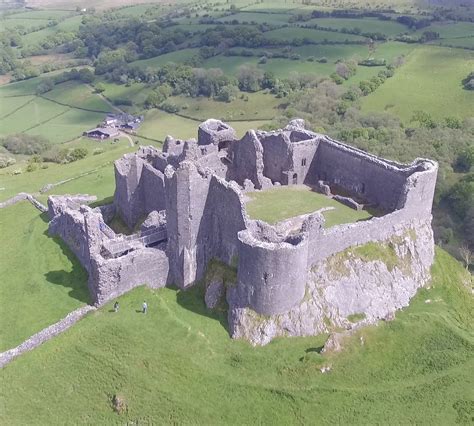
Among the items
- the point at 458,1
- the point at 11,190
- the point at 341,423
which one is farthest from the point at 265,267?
the point at 458,1

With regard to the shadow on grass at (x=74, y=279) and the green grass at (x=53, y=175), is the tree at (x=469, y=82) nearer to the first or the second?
the green grass at (x=53, y=175)

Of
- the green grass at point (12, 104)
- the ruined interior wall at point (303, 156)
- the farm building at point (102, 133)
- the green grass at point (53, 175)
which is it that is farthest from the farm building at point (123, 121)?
the ruined interior wall at point (303, 156)

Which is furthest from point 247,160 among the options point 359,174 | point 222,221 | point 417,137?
point 417,137

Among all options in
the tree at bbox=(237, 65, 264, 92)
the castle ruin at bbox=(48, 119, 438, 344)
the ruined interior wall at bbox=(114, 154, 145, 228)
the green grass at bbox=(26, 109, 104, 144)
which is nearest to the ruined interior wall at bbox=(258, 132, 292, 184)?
the castle ruin at bbox=(48, 119, 438, 344)

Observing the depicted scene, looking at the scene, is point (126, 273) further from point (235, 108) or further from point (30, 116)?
point (30, 116)

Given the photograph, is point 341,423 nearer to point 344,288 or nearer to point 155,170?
point 344,288

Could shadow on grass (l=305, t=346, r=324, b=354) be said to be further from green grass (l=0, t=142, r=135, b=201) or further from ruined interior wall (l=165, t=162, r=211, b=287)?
green grass (l=0, t=142, r=135, b=201)
